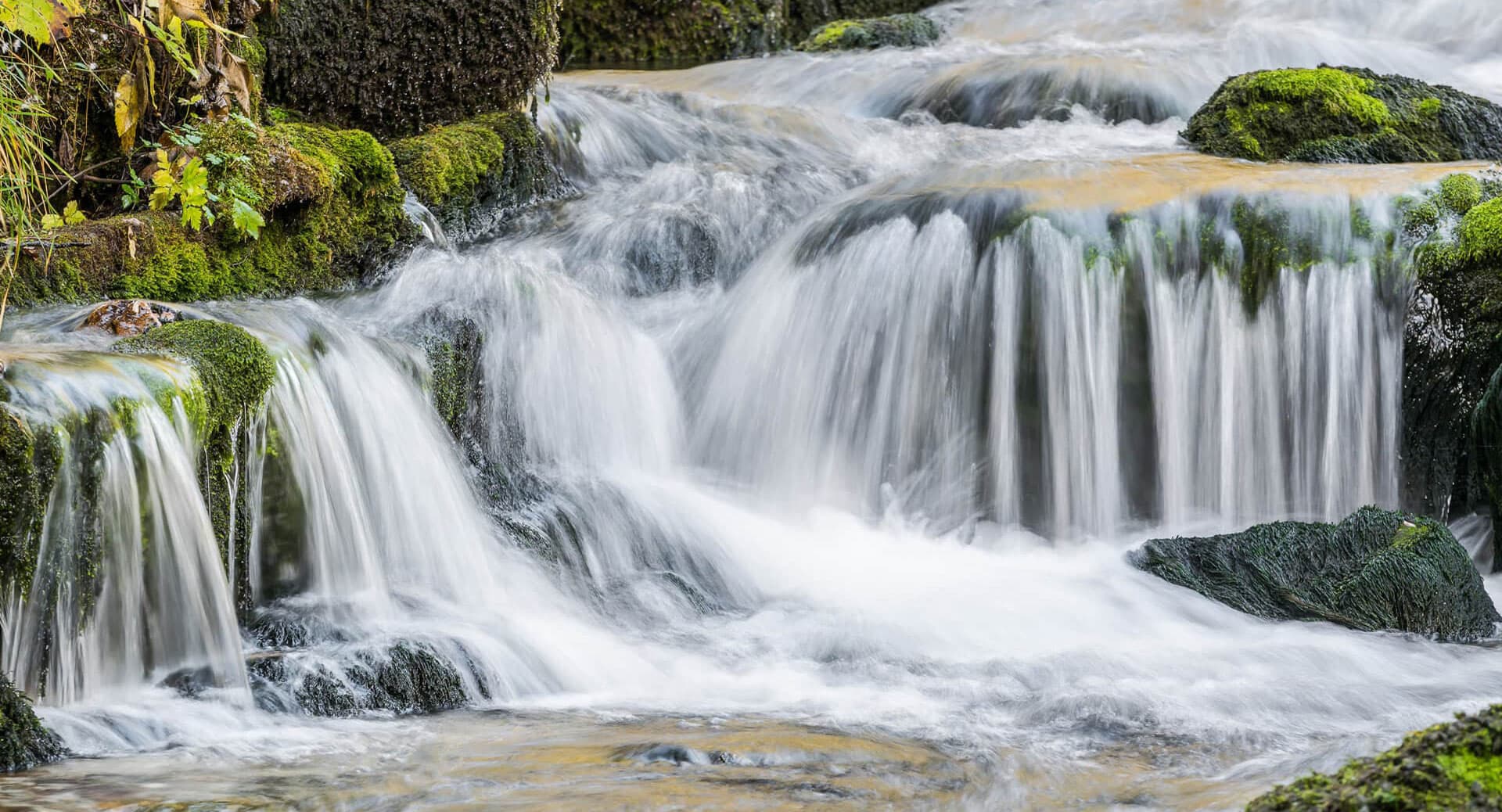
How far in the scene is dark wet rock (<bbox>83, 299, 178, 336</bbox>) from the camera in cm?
438

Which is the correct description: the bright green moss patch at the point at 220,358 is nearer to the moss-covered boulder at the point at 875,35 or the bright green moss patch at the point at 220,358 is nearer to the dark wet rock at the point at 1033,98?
the dark wet rock at the point at 1033,98

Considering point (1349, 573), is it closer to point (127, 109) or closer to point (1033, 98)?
point (127, 109)

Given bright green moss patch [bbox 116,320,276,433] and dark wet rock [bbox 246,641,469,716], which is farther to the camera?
bright green moss patch [bbox 116,320,276,433]

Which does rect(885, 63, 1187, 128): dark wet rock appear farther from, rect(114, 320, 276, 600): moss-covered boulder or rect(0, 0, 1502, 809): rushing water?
rect(114, 320, 276, 600): moss-covered boulder

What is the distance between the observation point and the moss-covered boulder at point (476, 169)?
6.79m

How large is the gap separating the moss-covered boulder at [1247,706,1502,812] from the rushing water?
2.94 feet

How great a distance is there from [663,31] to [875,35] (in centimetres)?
193

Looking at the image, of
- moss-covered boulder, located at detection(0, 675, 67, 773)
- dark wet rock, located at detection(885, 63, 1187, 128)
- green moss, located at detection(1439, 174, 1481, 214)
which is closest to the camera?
moss-covered boulder, located at detection(0, 675, 67, 773)

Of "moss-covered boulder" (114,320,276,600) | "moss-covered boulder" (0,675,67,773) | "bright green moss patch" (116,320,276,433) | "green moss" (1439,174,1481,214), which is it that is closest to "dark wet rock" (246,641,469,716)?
"moss-covered boulder" (114,320,276,600)

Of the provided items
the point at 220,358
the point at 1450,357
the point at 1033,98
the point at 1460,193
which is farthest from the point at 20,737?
the point at 1033,98

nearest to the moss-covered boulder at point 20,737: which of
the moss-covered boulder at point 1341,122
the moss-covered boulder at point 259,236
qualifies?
the moss-covered boulder at point 259,236

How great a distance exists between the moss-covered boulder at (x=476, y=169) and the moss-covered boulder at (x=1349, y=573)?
373 centimetres

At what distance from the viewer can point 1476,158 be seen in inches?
308

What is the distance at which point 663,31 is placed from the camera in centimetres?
1249
